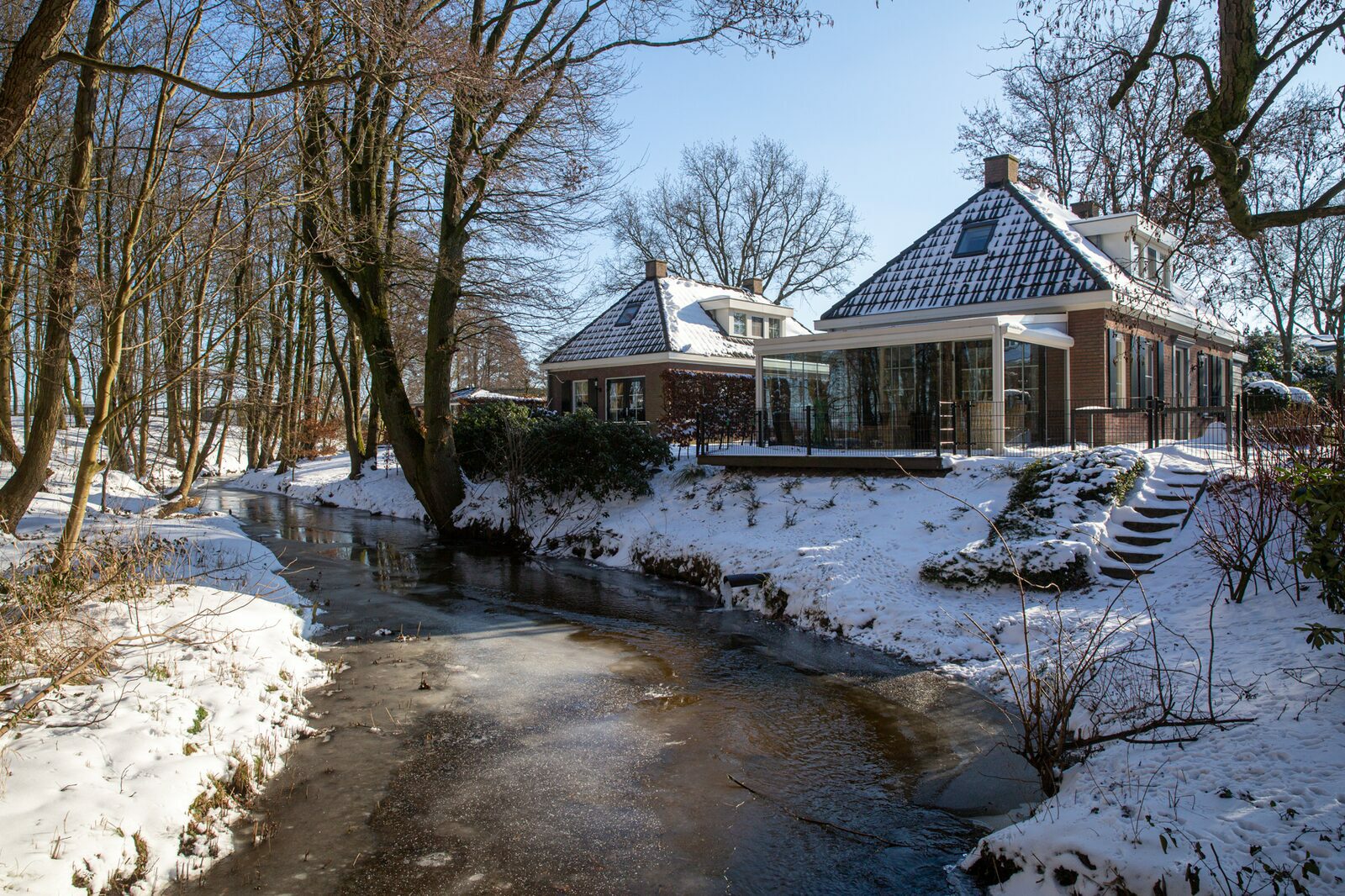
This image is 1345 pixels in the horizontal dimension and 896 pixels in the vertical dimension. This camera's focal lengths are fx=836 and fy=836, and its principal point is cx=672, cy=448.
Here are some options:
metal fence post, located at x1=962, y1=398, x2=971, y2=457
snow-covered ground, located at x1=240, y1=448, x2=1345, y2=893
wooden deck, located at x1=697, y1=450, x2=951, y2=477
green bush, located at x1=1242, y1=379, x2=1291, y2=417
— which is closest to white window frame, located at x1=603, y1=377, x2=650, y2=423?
snow-covered ground, located at x1=240, y1=448, x2=1345, y2=893

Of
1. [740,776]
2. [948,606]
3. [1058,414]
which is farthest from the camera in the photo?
[1058,414]

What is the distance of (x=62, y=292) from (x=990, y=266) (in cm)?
1784

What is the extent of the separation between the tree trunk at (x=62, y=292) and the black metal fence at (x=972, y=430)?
36.4 ft

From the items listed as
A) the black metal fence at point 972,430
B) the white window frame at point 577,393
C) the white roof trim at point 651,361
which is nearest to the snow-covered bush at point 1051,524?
the black metal fence at point 972,430

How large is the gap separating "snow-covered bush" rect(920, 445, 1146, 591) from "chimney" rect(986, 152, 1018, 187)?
11.2 meters

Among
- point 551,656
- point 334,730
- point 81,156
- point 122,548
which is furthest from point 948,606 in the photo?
point 81,156

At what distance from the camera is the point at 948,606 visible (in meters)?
9.96

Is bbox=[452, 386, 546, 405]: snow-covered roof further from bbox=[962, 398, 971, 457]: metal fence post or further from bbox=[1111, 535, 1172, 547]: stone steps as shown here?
bbox=[1111, 535, 1172, 547]: stone steps

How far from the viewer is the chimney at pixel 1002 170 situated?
21.6 meters

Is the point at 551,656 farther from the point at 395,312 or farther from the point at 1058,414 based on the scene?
the point at 395,312

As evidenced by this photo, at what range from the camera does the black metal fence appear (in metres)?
15.5

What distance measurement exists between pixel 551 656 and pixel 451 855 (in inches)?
166

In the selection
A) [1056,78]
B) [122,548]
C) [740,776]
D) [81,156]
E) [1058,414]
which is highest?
[1056,78]

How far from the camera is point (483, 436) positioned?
64.4 feet
